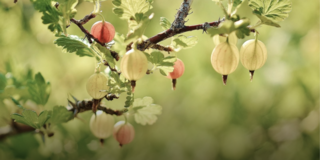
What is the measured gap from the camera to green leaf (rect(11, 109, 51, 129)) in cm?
32

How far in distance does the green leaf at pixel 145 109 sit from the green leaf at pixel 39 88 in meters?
0.14

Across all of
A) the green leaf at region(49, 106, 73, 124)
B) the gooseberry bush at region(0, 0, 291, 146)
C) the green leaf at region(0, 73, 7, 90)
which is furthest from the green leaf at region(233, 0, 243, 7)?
the green leaf at region(0, 73, 7, 90)

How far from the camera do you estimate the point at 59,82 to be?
2.91 feet

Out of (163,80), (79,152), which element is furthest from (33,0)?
(163,80)

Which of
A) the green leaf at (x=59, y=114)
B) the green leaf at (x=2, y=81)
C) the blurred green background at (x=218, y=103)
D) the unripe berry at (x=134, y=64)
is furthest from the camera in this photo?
the blurred green background at (x=218, y=103)

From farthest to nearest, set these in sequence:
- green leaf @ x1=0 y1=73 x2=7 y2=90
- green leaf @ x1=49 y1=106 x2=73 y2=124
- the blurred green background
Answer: the blurred green background < green leaf @ x1=0 y1=73 x2=7 y2=90 < green leaf @ x1=49 y1=106 x2=73 y2=124

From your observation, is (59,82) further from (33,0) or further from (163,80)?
(33,0)

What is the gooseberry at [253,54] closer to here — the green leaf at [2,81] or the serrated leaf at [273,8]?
the serrated leaf at [273,8]

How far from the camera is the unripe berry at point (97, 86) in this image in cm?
30

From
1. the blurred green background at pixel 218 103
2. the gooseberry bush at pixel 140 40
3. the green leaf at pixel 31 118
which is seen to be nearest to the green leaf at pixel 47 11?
the gooseberry bush at pixel 140 40

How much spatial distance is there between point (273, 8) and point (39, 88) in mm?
332

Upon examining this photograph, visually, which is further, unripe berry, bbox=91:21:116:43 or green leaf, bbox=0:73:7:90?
green leaf, bbox=0:73:7:90

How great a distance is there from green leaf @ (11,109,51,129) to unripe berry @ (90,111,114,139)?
2.5 inches

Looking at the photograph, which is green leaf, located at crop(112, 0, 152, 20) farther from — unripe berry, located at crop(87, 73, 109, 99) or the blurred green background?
the blurred green background
